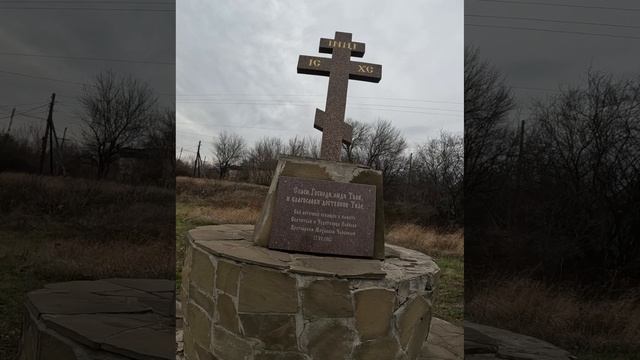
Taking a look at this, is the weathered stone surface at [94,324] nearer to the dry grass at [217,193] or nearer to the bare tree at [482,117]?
the bare tree at [482,117]

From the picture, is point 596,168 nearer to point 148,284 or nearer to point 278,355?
point 278,355

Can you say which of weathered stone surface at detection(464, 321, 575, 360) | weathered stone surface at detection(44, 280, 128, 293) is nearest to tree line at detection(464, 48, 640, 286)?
weathered stone surface at detection(464, 321, 575, 360)

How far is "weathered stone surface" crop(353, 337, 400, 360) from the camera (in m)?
3.03

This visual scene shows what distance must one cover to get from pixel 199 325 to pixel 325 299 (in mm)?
1109

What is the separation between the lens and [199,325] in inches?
135

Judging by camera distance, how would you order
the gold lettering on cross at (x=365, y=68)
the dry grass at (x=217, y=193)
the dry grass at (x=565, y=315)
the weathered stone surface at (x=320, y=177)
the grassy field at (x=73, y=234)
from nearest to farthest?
the grassy field at (x=73, y=234)
the dry grass at (x=565, y=315)
the weathered stone surface at (x=320, y=177)
the gold lettering on cross at (x=365, y=68)
the dry grass at (x=217, y=193)

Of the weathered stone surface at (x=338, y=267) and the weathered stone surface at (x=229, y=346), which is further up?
the weathered stone surface at (x=338, y=267)

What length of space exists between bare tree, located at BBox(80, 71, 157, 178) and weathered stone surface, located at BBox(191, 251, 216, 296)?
1051mm

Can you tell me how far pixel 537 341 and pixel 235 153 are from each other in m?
13.0

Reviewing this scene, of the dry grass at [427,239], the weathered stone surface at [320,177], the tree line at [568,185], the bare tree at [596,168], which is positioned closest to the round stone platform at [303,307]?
the weathered stone surface at [320,177]

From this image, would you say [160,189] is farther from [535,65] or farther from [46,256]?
[535,65]

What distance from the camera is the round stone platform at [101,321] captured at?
7.85 ft

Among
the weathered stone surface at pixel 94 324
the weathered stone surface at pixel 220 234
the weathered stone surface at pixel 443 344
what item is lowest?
the weathered stone surface at pixel 443 344

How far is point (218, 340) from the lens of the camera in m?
3.20
